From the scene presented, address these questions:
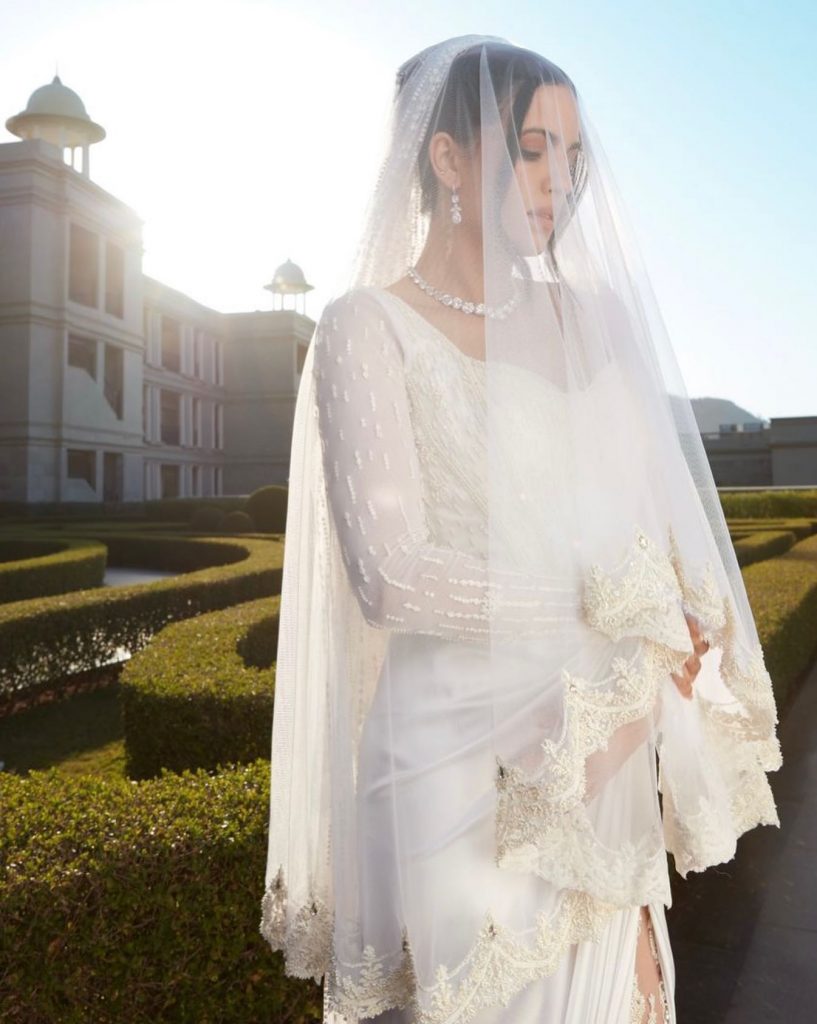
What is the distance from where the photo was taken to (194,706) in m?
4.55

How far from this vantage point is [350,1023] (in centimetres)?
144

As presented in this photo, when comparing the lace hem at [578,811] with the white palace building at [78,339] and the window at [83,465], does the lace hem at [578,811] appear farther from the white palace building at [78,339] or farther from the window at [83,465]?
the window at [83,465]

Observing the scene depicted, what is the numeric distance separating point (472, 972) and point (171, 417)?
4565 centimetres

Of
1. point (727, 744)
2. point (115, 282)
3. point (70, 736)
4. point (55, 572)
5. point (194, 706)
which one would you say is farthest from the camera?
point (115, 282)

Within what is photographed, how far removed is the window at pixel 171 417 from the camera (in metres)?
44.2

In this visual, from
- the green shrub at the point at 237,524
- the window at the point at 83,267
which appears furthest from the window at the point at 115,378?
the green shrub at the point at 237,524

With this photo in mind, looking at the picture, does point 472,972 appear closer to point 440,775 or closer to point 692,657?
point 440,775

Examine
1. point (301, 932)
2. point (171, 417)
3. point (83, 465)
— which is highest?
point (171, 417)

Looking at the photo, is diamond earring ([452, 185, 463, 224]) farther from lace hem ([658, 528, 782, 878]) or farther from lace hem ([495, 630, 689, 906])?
lace hem ([495, 630, 689, 906])

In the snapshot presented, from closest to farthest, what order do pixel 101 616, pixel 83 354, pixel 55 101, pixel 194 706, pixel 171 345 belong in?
pixel 194 706, pixel 101 616, pixel 55 101, pixel 83 354, pixel 171 345

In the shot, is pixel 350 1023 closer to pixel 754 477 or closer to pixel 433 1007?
pixel 433 1007

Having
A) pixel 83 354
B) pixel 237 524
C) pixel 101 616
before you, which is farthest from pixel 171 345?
pixel 101 616

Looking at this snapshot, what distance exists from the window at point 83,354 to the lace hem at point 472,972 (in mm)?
35234

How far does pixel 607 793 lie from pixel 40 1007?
177 cm
